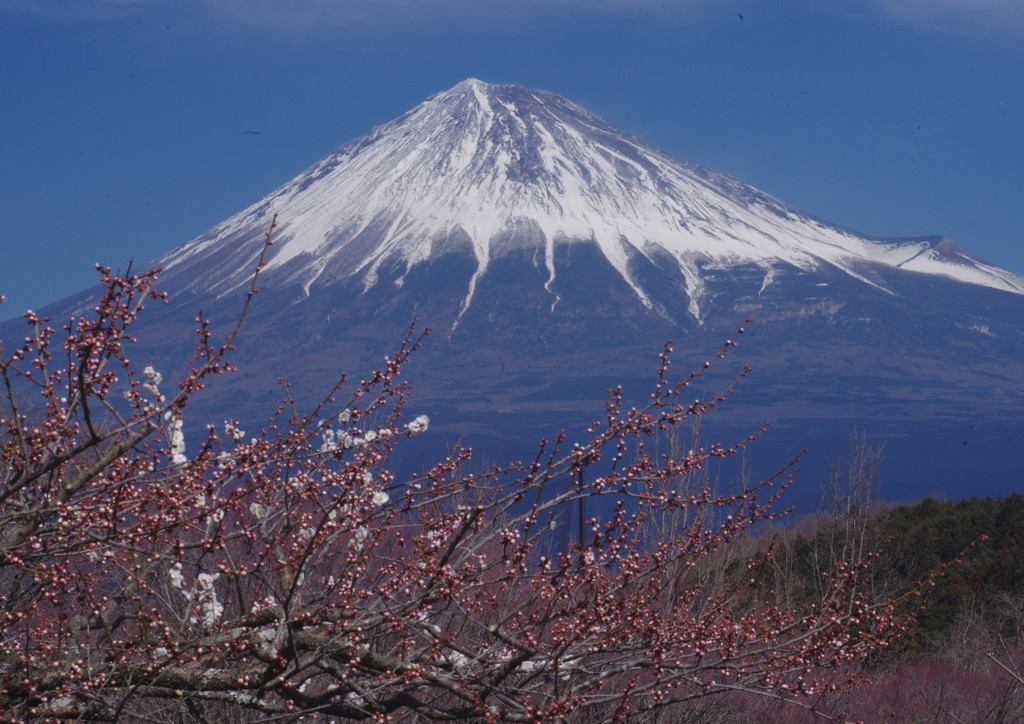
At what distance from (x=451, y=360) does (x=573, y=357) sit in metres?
18.4

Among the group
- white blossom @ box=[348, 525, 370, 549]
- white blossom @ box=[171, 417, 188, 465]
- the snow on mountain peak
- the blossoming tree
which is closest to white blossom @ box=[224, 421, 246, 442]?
the blossoming tree

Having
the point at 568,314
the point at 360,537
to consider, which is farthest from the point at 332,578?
the point at 568,314

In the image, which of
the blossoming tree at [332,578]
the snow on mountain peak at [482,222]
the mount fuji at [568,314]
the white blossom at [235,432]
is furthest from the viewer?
the snow on mountain peak at [482,222]

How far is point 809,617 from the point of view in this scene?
15.5ft

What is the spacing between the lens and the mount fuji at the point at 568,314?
15762 cm

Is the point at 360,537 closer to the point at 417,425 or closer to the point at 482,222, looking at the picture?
the point at 417,425

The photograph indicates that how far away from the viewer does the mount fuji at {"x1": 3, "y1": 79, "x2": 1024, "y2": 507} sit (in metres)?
158

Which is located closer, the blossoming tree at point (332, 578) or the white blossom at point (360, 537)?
the blossoming tree at point (332, 578)

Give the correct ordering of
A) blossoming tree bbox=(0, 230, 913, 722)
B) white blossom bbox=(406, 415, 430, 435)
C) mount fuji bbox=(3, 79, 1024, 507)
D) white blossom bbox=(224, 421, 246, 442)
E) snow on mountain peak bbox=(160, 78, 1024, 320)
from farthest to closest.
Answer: snow on mountain peak bbox=(160, 78, 1024, 320) → mount fuji bbox=(3, 79, 1024, 507) → white blossom bbox=(406, 415, 430, 435) → white blossom bbox=(224, 421, 246, 442) → blossoming tree bbox=(0, 230, 913, 722)

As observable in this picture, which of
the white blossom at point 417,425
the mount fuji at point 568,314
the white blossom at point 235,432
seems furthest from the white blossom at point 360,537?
the mount fuji at point 568,314

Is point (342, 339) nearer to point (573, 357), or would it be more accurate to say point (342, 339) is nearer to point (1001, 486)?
point (573, 357)

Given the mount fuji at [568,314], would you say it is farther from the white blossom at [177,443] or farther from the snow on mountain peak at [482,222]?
the white blossom at [177,443]

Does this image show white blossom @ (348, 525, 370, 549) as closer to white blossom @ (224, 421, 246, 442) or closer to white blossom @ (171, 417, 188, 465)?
white blossom @ (224, 421, 246, 442)

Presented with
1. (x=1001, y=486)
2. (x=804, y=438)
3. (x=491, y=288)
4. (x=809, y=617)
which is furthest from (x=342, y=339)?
(x=809, y=617)
